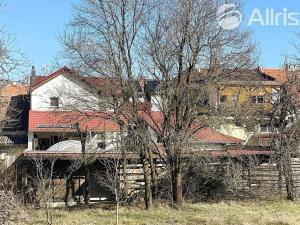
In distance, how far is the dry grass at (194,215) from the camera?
19219mm

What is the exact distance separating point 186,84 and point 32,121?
68.3ft

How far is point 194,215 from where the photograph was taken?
20.7 metres

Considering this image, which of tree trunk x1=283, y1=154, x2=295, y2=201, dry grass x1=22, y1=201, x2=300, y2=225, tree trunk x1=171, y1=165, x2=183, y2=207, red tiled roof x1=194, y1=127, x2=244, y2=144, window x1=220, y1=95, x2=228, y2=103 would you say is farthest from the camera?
tree trunk x1=283, y1=154, x2=295, y2=201

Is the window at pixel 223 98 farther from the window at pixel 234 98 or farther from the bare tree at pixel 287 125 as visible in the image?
the bare tree at pixel 287 125

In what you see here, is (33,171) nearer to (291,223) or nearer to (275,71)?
(291,223)

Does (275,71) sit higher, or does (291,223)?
(275,71)

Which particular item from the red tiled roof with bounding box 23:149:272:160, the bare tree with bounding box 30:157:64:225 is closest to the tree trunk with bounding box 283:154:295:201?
the red tiled roof with bounding box 23:149:272:160

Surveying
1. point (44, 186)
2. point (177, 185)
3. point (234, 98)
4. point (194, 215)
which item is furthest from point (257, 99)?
point (44, 186)

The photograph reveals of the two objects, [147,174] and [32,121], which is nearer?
[147,174]

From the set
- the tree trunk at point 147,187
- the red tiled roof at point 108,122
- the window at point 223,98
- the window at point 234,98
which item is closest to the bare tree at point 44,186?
the red tiled roof at point 108,122

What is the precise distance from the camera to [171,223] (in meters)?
19.0

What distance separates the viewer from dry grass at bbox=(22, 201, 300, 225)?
19.2 meters

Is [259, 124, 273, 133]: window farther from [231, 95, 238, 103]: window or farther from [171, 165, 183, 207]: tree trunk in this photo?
[171, 165, 183, 207]: tree trunk

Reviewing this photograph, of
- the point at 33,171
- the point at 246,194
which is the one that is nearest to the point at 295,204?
the point at 246,194
